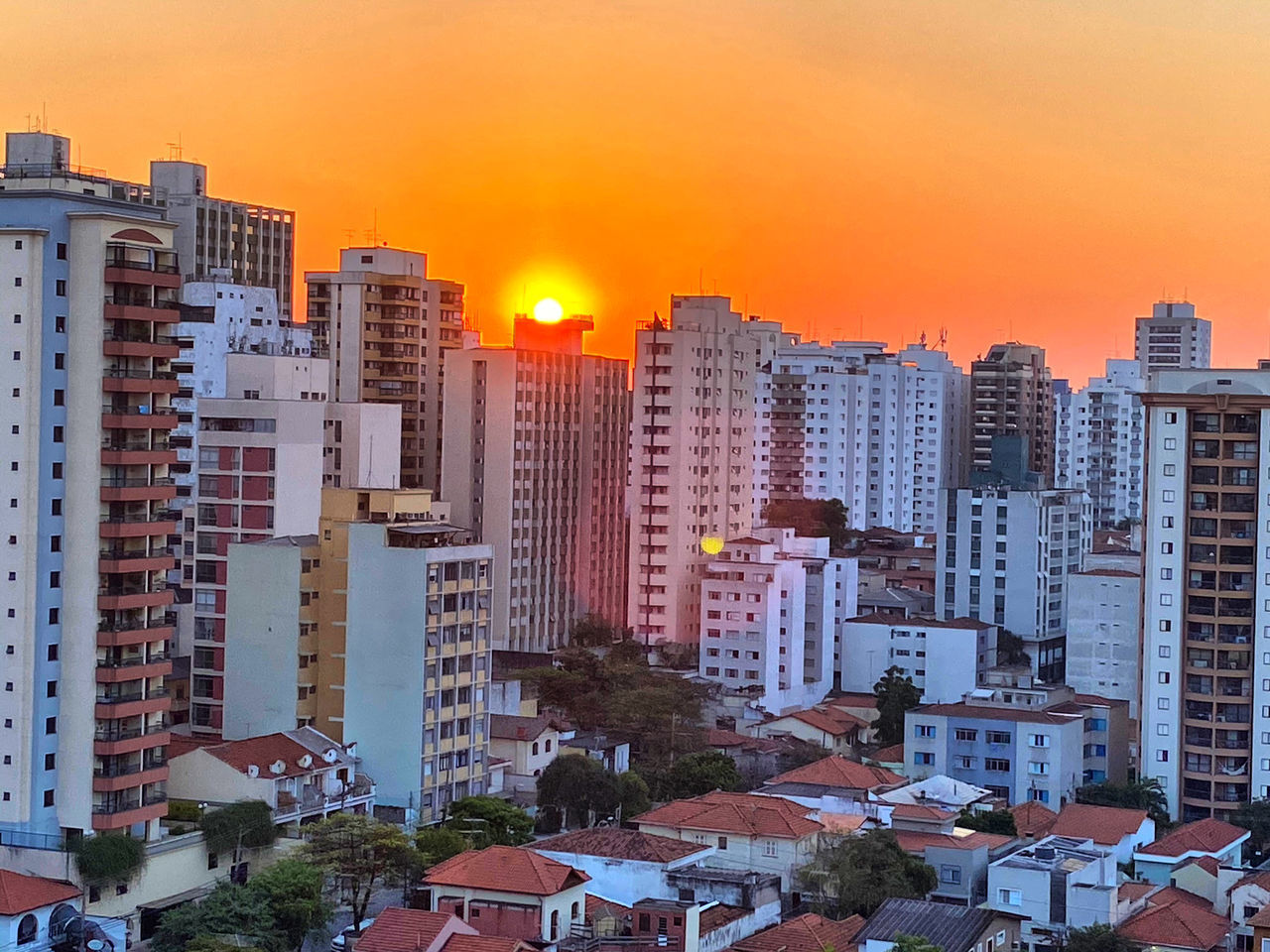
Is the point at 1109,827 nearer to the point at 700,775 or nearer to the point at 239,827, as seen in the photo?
the point at 700,775

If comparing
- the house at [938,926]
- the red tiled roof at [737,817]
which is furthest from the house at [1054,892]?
the red tiled roof at [737,817]

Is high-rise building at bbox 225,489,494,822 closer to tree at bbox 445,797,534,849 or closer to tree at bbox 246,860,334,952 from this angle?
tree at bbox 445,797,534,849

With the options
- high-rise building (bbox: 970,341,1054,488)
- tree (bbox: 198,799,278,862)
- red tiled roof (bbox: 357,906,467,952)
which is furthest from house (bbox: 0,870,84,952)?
high-rise building (bbox: 970,341,1054,488)

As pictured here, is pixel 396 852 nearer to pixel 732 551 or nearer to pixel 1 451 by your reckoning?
pixel 1 451

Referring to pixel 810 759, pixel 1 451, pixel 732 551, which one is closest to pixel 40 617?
pixel 1 451

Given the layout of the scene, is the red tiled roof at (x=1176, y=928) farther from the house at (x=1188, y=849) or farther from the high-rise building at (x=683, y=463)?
the high-rise building at (x=683, y=463)

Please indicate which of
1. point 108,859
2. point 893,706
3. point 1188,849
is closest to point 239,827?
point 108,859
